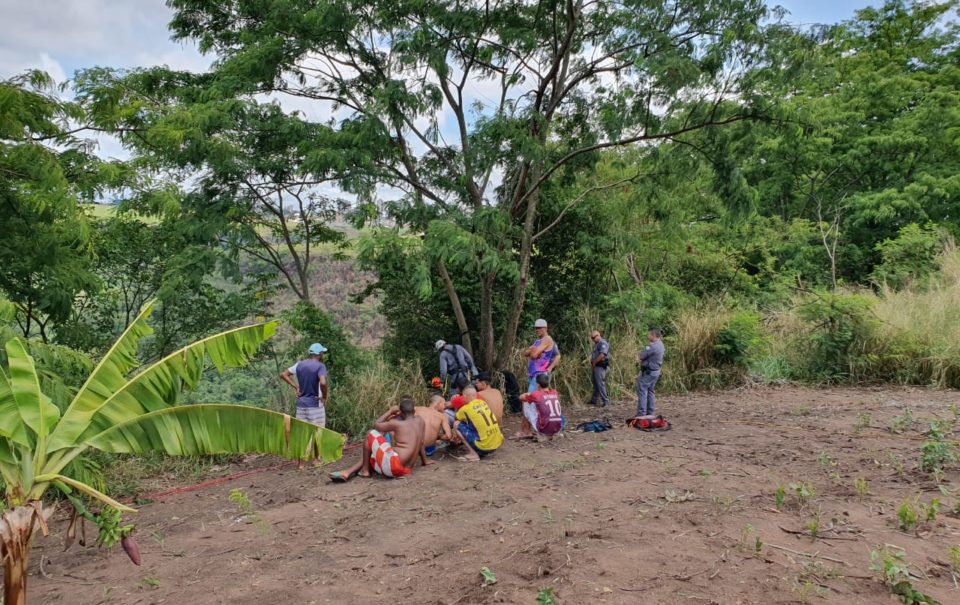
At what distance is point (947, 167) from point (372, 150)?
2061cm

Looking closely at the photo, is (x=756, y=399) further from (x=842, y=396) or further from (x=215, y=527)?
(x=215, y=527)

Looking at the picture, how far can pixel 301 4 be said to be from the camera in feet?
32.5

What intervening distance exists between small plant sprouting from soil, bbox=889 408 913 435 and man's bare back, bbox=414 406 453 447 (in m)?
5.93

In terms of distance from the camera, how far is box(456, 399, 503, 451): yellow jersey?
7.98 metres

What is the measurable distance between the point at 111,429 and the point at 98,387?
465mm

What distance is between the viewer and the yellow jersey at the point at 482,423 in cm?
798

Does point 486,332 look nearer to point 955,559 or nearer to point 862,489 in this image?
point 862,489

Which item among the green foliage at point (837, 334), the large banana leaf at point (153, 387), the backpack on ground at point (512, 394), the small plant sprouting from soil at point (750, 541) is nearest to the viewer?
the large banana leaf at point (153, 387)

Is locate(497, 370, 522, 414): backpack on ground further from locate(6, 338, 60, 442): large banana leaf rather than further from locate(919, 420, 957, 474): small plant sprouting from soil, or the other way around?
locate(6, 338, 60, 442): large banana leaf

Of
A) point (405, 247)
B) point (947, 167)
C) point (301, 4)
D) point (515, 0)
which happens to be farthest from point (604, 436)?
point (947, 167)

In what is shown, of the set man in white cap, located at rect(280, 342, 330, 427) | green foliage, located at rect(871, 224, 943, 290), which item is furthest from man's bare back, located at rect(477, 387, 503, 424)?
green foliage, located at rect(871, 224, 943, 290)

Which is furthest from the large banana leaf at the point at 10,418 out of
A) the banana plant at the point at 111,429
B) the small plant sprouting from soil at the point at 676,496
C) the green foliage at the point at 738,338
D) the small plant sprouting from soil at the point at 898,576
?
the green foliage at the point at 738,338

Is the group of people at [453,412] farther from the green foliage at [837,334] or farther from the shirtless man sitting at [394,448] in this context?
the green foliage at [837,334]

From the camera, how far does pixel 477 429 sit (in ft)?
26.2
